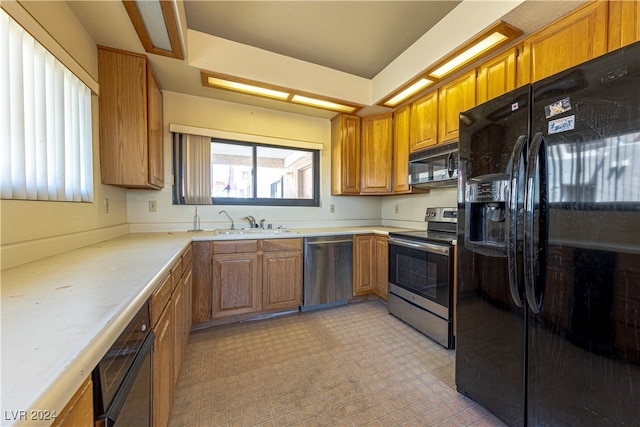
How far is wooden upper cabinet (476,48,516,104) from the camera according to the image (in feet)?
5.86

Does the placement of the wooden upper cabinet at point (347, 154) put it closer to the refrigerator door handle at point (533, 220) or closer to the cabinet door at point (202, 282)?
the cabinet door at point (202, 282)

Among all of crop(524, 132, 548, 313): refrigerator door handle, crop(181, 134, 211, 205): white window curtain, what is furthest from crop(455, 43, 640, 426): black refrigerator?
crop(181, 134, 211, 205): white window curtain

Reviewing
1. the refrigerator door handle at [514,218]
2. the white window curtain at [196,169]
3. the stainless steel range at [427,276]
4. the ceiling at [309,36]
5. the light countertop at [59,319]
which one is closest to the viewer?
the light countertop at [59,319]

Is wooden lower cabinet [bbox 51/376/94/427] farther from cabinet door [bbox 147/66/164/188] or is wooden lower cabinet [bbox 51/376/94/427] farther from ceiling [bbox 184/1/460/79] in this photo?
ceiling [bbox 184/1/460/79]

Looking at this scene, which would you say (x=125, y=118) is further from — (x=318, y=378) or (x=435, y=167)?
(x=435, y=167)

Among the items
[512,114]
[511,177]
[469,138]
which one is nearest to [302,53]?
[469,138]

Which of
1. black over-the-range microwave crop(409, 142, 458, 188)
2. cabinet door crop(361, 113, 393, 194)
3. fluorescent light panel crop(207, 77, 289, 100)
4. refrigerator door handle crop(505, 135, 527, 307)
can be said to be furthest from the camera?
cabinet door crop(361, 113, 393, 194)

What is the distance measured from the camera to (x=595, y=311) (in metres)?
0.97

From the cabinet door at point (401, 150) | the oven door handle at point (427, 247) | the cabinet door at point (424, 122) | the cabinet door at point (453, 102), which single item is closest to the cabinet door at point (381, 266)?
the oven door handle at point (427, 247)

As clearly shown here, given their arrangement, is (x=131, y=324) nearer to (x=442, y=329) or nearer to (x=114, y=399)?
(x=114, y=399)

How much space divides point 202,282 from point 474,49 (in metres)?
2.93

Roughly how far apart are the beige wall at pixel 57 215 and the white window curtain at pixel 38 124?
0.06 m

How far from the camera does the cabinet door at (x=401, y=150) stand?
2.82m

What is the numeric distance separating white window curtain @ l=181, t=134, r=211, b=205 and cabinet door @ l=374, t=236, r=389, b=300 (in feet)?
→ 6.46
